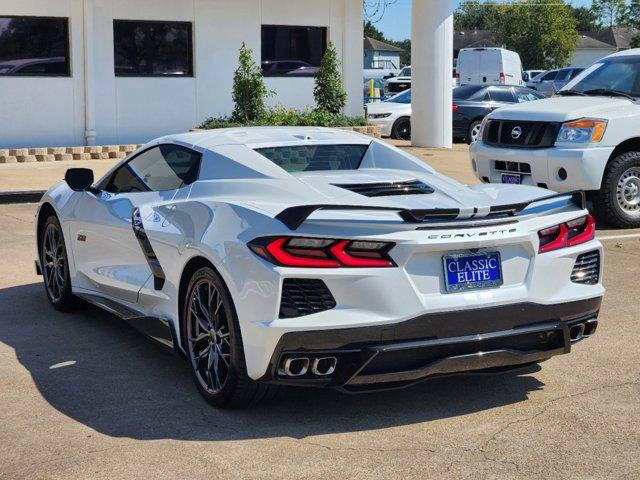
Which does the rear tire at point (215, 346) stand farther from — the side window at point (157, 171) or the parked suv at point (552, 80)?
the parked suv at point (552, 80)

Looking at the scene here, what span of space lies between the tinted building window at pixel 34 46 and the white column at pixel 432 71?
6.87 m

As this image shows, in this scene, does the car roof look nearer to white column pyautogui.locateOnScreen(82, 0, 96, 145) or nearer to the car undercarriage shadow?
the car undercarriage shadow

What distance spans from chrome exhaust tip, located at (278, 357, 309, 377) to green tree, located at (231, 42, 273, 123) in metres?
15.4

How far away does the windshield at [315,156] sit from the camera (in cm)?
621

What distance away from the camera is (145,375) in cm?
620

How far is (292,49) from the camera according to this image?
22750mm

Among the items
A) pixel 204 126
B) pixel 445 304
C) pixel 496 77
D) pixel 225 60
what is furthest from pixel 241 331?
pixel 496 77

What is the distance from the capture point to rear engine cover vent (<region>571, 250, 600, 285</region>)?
5.59 meters

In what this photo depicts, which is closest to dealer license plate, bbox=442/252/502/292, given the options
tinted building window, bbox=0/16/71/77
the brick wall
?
the brick wall

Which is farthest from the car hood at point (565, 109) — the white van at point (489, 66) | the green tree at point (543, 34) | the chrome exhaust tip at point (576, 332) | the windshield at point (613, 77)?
the green tree at point (543, 34)

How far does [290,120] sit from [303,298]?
1535 centimetres

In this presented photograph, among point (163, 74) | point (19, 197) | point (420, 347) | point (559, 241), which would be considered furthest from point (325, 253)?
point (163, 74)

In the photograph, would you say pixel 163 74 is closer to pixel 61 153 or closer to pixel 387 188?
pixel 61 153

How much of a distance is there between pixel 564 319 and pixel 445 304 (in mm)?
791
